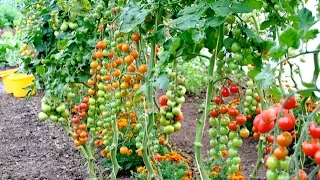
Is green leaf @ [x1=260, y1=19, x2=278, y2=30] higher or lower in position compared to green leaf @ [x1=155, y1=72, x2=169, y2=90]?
higher

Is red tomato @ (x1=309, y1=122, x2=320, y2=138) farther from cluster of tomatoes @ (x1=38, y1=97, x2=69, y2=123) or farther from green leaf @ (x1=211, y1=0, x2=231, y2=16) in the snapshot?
cluster of tomatoes @ (x1=38, y1=97, x2=69, y2=123)

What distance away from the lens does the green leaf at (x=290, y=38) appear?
68cm

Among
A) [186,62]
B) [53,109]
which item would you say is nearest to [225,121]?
[186,62]

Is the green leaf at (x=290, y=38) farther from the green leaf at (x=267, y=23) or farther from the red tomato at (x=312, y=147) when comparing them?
the green leaf at (x=267, y=23)

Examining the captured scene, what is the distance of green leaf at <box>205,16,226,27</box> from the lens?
1099mm

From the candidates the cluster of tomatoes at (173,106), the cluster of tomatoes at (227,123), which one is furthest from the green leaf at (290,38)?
the cluster of tomatoes at (173,106)

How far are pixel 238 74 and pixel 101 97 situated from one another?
2.67 feet

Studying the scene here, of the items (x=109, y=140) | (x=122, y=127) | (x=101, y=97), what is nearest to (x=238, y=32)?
(x=101, y=97)

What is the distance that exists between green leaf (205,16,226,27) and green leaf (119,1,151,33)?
228 mm

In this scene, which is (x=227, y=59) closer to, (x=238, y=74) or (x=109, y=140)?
(x=238, y=74)

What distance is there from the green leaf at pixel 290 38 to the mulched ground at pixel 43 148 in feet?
7.23

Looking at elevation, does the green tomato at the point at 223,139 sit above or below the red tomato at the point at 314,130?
below

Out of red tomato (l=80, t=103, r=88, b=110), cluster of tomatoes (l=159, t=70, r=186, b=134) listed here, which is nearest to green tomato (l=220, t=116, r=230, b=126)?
cluster of tomatoes (l=159, t=70, r=186, b=134)

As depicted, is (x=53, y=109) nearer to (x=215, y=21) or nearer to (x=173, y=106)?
(x=173, y=106)
